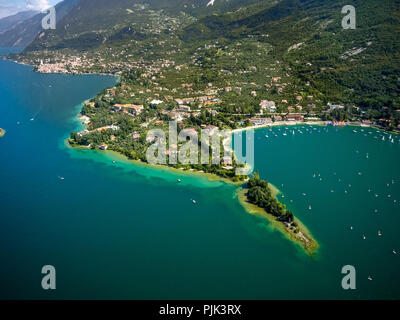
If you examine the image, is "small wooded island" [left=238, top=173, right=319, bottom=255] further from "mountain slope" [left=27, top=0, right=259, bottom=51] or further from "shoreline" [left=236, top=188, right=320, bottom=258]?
"mountain slope" [left=27, top=0, right=259, bottom=51]

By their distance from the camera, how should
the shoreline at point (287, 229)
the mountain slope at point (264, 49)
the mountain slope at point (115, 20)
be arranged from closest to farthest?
the shoreline at point (287, 229), the mountain slope at point (264, 49), the mountain slope at point (115, 20)

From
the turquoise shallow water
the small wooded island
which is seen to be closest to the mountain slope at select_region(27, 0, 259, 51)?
the turquoise shallow water

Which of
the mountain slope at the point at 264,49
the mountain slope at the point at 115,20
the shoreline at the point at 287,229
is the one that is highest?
the mountain slope at the point at 115,20

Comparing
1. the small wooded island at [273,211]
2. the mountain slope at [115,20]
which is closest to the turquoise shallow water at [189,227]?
the small wooded island at [273,211]

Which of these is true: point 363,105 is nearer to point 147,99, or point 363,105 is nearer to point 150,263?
point 147,99

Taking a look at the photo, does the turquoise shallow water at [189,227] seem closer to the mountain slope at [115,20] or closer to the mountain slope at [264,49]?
the mountain slope at [264,49]

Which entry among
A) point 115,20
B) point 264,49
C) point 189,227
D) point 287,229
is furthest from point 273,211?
point 115,20
